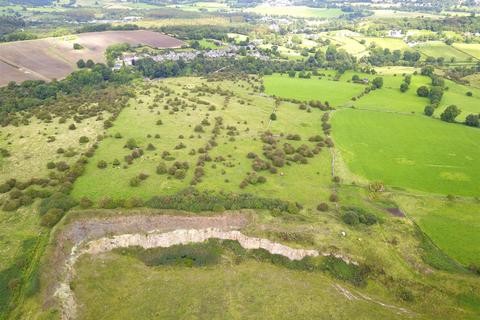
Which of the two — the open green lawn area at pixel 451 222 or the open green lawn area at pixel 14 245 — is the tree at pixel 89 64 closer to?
the open green lawn area at pixel 14 245

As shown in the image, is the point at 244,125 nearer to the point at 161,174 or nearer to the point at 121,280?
the point at 161,174

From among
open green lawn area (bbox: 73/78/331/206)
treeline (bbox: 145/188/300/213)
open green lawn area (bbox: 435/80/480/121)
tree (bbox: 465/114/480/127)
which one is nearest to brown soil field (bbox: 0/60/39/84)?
open green lawn area (bbox: 73/78/331/206)

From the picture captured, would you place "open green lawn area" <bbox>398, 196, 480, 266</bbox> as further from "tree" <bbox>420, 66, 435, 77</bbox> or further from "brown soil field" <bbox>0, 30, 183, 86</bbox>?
"brown soil field" <bbox>0, 30, 183, 86</bbox>

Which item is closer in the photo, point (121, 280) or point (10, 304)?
point (10, 304)

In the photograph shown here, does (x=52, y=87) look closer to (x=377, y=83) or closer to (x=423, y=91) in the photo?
(x=377, y=83)

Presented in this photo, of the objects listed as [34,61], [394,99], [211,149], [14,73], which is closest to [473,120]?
[394,99]

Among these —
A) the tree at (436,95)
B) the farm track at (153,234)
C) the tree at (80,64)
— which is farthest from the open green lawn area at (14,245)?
the tree at (436,95)

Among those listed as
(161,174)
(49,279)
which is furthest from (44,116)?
(49,279)
